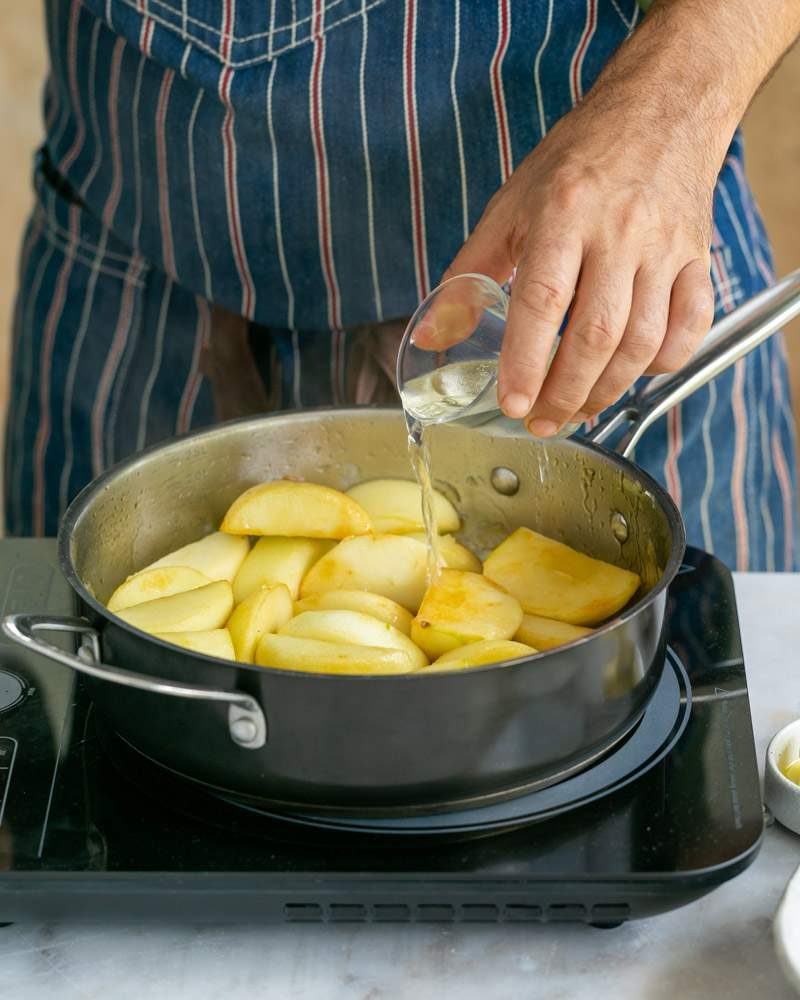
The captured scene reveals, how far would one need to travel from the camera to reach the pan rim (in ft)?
2.39

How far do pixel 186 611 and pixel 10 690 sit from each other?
138mm

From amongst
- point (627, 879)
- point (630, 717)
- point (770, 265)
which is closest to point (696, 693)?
point (630, 717)

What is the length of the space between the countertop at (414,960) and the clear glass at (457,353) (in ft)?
1.15

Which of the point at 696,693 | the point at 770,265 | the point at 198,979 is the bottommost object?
the point at 198,979

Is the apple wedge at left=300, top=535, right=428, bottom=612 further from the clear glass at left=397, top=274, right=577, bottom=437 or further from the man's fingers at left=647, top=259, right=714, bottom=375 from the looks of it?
the man's fingers at left=647, top=259, right=714, bottom=375

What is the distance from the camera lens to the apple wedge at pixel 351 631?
90cm

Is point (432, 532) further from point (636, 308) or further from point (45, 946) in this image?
point (45, 946)

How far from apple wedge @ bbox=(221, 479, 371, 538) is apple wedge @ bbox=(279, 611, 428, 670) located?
14cm

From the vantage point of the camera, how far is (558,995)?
2.44 ft

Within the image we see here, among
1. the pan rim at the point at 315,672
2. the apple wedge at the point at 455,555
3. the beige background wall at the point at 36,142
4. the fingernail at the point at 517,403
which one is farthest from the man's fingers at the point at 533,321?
the beige background wall at the point at 36,142

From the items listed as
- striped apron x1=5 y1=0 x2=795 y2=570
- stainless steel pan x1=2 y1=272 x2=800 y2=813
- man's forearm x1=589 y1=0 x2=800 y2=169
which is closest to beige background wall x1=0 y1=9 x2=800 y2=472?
striped apron x1=5 y1=0 x2=795 y2=570

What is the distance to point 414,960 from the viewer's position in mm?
768

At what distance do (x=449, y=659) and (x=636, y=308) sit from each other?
0.27m

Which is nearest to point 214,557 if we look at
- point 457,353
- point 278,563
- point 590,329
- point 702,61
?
point 278,563
